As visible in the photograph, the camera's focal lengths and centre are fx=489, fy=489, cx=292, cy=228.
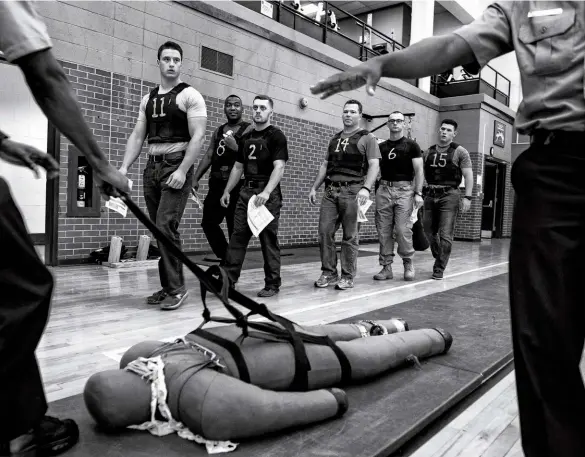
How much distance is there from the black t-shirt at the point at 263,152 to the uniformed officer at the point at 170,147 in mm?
752

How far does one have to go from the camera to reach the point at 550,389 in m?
1.29

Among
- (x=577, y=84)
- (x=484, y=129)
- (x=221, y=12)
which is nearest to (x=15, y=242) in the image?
(x=577, y=84)

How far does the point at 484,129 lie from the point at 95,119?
35.4 ft

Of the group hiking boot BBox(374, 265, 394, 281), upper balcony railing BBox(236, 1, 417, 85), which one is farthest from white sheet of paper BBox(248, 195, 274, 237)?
upper balcony railing BBox(236, 1, 417, 85)

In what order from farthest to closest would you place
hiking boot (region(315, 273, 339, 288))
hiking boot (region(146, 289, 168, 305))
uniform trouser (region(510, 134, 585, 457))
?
hiking boot (region(315, 273, 339, 288)), hiking boot (region(146, 289, 168, 305)), uniform trouser (region(510, 134, 585, 457))

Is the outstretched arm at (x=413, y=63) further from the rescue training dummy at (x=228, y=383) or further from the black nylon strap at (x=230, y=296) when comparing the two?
the rescue training dummy at (x=228, y=383)

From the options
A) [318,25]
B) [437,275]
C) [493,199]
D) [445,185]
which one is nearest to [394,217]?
[445,185]

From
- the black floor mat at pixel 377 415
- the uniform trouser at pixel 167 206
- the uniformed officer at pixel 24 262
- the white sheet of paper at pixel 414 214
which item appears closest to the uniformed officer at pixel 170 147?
the uniform trouser at pixel 167 206

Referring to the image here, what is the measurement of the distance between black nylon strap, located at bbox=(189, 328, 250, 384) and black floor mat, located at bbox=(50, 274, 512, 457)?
0.22 meters

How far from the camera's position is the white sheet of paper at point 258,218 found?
4207 mm

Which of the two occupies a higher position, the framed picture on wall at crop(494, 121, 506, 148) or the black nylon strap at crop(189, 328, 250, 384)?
the framed picture on wall at crop(494, 121, 506, 148)

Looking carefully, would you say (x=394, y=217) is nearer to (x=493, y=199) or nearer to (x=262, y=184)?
(x=262, y=184)

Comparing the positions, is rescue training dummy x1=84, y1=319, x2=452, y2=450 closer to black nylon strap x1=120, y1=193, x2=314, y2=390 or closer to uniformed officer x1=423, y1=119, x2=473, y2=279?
black nylon strap x1=120, y1=193, x2=314, y2=390

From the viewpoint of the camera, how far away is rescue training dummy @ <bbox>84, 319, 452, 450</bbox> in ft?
5.15
